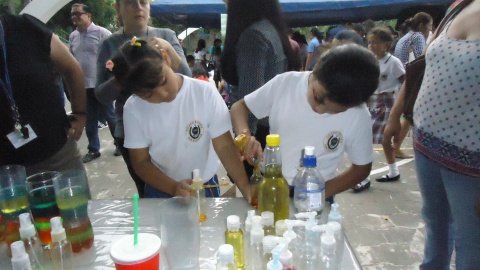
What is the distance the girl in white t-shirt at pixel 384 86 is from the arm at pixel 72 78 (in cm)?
231

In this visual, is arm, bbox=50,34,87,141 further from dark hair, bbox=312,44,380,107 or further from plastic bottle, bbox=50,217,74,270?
dark hair, bbox=312,44,380,107

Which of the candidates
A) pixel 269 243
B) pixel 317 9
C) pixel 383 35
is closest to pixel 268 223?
pixel 269 243

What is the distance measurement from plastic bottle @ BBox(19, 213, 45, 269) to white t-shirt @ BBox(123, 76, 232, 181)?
528 millimetres

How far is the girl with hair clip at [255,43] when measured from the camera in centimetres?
177

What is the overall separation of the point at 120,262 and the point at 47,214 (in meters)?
0.43

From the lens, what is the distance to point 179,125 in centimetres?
144

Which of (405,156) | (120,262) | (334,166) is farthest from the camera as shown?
(405,156)

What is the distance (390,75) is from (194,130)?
2.42m

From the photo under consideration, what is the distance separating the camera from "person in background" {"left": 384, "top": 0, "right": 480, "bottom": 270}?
117 cm

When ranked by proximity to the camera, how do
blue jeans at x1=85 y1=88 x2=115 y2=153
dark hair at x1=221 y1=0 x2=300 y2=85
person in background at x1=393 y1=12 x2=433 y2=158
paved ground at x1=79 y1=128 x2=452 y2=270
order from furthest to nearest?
person in background at x1=393 y1=12 x2=433 y2=158 → blue jeans at x1=85 y1=88 x2=115 y2=153 → paved ground at x1=79 y1=128 x2=452 y2=270 → dark hair at x1=221 y1=0 x2=300 y2=85

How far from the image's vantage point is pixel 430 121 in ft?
4.22

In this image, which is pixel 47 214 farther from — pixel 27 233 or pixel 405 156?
pixel 405 156

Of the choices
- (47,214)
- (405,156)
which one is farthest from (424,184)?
(405,156)

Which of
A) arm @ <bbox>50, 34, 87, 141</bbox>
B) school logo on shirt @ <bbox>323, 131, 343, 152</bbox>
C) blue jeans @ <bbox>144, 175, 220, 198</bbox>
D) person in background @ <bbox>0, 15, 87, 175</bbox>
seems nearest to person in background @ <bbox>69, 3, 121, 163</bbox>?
arm @ <bbox>50, 34, 87, 141</bbox>
